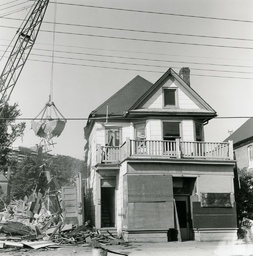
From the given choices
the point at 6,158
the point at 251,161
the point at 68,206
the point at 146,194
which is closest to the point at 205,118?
the point at 146,194

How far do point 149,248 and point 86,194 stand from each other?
49.3 ft

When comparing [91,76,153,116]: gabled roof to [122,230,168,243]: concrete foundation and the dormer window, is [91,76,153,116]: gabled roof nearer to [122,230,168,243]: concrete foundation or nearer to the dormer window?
the dormer window

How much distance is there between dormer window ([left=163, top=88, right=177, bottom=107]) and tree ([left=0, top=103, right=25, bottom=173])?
22688mm

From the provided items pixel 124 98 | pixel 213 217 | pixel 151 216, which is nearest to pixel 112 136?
pixel 124 98

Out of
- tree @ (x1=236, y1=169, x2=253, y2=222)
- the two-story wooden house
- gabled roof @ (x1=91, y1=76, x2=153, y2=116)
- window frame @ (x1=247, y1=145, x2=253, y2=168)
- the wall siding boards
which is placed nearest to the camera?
the two-story wooden house

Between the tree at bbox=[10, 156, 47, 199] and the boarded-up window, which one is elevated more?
the tree at bbox=[10, 156, 47, 199]

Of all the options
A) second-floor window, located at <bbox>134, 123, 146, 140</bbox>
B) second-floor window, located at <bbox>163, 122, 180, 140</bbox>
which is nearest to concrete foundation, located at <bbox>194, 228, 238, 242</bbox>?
second-floor window, located at <bbox>163, 122, 180, 140</bbox>

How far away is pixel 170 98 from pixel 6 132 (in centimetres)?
2626

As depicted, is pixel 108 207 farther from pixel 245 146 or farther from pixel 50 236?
pixel 245 146

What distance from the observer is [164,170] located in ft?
66.1

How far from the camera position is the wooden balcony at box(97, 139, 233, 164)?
2042 centimetres

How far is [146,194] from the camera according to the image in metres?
19.5

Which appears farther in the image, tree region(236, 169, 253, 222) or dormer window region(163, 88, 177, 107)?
dormer window region(163, 88, 177, 107)

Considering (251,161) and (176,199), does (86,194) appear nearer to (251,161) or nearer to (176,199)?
(176,199)
